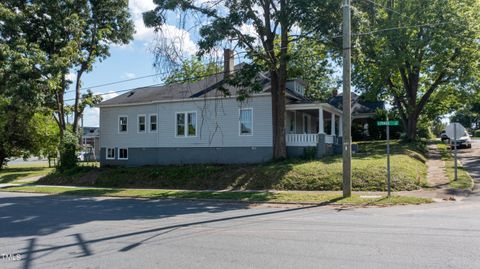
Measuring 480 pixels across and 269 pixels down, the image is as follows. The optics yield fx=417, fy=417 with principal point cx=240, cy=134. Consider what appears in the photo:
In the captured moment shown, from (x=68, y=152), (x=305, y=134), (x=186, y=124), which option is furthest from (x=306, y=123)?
(x=68, y=152)

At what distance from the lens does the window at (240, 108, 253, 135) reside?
2669cm

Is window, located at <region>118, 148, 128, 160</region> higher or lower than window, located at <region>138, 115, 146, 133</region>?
lower

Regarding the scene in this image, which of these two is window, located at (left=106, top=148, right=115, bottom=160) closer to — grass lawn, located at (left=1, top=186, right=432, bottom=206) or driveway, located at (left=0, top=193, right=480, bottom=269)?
grass lawn, located at (left=1, top=186, right=432, bottom=206)

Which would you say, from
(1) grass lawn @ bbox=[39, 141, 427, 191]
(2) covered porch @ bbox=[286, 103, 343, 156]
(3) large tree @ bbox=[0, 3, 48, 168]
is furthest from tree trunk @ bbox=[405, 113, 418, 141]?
(3) large tree @ bbox=[0, 3, 48, 168]

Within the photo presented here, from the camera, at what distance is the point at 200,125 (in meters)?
28.5

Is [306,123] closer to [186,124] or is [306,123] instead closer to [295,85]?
[295,85]

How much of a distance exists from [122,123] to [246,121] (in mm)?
11238

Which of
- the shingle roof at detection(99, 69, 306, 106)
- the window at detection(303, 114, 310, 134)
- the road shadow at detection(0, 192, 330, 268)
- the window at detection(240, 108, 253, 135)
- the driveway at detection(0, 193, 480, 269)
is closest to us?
the driveway at detection(0, 193, 480, 269)

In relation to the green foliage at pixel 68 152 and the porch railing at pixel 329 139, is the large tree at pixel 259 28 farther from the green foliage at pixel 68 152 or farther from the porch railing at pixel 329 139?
the green foliage at pixel 68 152

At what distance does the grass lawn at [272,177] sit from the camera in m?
18.3

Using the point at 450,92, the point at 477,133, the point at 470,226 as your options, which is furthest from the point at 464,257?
the point at 477,133

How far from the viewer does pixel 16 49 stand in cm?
2798

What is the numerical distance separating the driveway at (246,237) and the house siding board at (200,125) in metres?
12.4

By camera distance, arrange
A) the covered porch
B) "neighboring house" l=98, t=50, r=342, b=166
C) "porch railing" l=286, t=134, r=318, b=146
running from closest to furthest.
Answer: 1. the covered porch
2. "porch railing" l=286, t=134, r=318, b=146
3. "neighboring house" l=98, t=50, r=342, b=166
